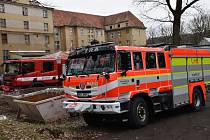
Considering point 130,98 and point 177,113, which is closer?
point 130,98

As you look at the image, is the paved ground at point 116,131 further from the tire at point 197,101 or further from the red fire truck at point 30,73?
the red fire truck at point 30,73

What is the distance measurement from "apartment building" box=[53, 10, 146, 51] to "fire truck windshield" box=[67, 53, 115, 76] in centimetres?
6882

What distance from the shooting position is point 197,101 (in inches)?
552

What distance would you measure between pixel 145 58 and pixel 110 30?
91.9 meters

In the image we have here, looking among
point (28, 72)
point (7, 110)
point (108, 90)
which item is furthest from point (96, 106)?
point (28, 72)

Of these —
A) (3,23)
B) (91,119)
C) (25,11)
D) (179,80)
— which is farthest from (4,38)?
(179,80)

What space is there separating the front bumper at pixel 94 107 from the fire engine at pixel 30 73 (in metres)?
13.8

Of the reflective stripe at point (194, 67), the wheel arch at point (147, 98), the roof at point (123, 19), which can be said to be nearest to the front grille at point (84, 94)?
the wheel arch at point (147, 98)

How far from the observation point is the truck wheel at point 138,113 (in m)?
10.4

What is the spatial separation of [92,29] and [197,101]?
80568 millimetres

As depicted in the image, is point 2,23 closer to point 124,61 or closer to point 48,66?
point 48,66

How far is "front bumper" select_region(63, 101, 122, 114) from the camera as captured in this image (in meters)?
9.84

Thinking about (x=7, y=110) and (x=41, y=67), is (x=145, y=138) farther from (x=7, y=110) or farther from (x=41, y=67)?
(x=41, y=67)

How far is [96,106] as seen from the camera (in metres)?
10.1
